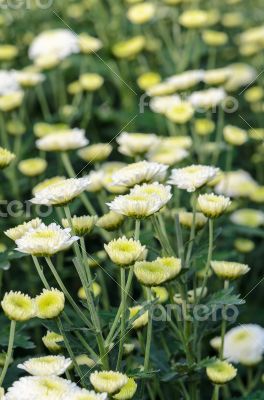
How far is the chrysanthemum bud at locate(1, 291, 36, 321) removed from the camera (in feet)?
5.31

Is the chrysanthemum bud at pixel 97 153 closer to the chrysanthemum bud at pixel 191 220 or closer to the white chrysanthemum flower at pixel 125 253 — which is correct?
the chrysanthemum bud at pixel 191 220

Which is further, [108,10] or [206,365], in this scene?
[108,10]

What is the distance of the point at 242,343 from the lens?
92.1 inches

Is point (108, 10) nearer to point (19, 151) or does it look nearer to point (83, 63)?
point (83, 63)

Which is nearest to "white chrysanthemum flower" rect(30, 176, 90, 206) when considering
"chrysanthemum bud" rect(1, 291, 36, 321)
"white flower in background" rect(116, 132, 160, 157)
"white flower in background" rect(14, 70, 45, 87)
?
"chrysanthemum bud" rect(1, 291, 36, 321)

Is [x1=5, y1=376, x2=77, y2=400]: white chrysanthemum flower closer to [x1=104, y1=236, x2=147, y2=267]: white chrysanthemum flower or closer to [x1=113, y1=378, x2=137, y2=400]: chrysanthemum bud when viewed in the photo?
[x1=113, y1=378, x2=137, y2=400]: chrysanthemum bud

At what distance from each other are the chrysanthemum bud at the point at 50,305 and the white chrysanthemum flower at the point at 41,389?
0.54 feet

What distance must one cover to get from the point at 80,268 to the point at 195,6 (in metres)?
2.29

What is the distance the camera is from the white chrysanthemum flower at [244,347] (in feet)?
7.57

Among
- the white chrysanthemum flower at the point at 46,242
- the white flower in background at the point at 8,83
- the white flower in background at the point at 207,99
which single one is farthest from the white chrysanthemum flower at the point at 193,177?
the white flower in background at the point at 8,83

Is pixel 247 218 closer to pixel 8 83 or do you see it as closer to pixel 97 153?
pixel 97 153

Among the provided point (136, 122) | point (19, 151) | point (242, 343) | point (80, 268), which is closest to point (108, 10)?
point (136, 122)

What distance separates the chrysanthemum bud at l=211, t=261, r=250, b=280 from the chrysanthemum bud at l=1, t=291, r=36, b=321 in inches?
19.8

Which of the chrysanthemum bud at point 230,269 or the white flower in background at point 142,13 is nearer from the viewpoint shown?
the chrysanthemum bud at point 230,269
